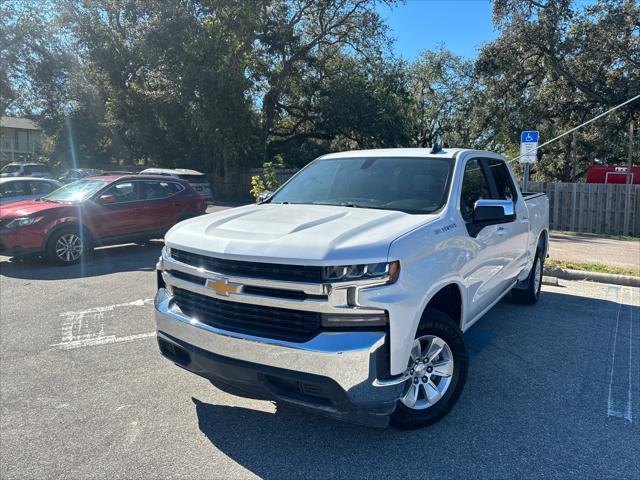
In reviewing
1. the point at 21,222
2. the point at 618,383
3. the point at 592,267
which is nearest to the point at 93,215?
the point at 21,222

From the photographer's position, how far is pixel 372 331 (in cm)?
275

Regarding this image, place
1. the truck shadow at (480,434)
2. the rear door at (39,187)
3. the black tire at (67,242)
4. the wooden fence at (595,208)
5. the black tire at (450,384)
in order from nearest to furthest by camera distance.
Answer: the truck shadow at (480,434)
the black tire at (450,384)
the black tire at (67,242)
the rear door at (39,187)
the wooden fence at (595,208)

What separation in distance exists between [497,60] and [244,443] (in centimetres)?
2150

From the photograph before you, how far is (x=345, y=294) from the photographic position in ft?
8.99

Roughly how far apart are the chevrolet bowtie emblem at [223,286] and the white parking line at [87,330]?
8.49ft

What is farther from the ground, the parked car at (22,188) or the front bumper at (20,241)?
the parked car at (22,188)

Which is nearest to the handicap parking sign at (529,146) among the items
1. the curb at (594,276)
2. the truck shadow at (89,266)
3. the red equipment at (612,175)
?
the curb at (594,276)

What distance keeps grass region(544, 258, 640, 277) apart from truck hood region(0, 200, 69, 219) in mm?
9077

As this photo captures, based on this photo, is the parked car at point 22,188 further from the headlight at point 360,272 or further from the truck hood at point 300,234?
the headlight at point 360,272

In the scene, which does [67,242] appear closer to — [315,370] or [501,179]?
[501,179]

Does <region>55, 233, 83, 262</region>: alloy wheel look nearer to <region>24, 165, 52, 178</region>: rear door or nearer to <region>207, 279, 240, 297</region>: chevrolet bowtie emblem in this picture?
<region>207, 279, 240, 297</region>: chevrolet bowtie emblem

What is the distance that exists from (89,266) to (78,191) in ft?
5.76

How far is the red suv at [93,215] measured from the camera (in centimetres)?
852

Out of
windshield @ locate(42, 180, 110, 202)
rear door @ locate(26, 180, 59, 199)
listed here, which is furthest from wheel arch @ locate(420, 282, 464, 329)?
rear door @ locate(26, 180, 59, 199)
